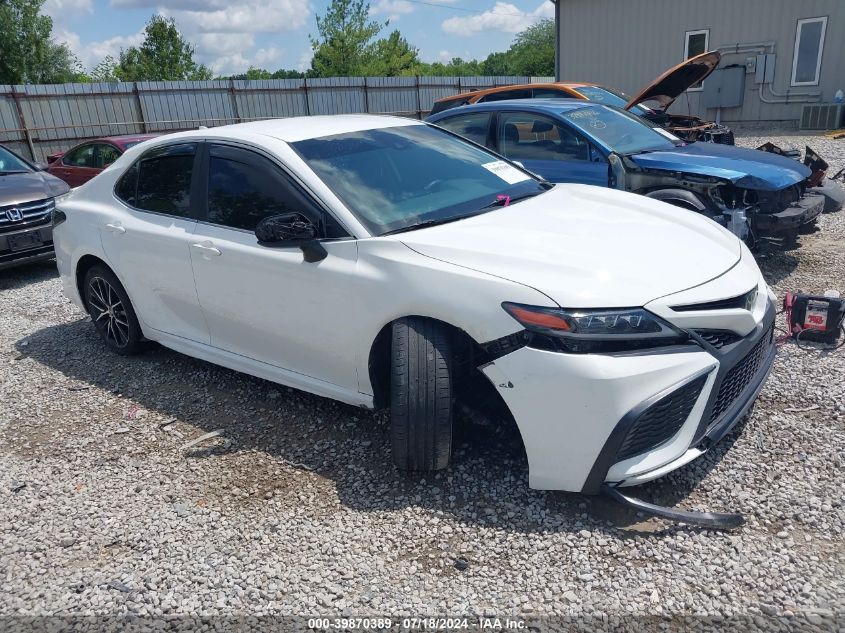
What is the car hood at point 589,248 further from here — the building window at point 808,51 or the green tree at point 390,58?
the green tree at point 390,58

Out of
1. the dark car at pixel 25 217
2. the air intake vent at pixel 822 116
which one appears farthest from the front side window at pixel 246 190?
the air intake vent at pixel 822 116

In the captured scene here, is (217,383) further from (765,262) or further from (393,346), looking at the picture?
(765,262)

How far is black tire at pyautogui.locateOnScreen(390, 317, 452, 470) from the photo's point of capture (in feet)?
9.21

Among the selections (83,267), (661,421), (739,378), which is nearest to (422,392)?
(661,421)

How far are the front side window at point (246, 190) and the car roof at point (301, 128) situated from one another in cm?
15

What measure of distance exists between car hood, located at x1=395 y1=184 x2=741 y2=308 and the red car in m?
7.83

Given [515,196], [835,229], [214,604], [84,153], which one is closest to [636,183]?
[515,196]

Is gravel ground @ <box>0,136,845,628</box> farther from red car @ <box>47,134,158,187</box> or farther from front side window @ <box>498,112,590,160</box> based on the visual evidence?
red car @ <box>47,134,158,187</box>

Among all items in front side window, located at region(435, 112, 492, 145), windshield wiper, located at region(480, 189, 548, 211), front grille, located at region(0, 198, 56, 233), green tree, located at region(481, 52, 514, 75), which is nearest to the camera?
windshield wiper, located at region(480, 189, 548, 211)

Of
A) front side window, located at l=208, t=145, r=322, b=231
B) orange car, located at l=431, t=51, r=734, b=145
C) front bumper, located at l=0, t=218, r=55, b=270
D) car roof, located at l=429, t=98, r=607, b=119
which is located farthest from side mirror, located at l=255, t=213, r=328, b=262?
orange car, located at l=431, t=51, r=734, b=145

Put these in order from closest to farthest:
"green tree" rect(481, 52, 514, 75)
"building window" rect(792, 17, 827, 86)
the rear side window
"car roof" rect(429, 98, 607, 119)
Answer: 1. the rear side window
2. "car roof" rect(429, 98, 607, 119)
3. "building window" rect(792, 17, 827, 86)
4. "green tree" rect(481, 52, 514, 75)

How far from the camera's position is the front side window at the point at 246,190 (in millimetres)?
3396

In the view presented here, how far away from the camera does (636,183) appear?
575 centimetres

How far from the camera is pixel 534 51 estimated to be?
191 ft
